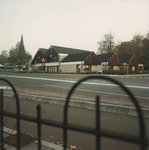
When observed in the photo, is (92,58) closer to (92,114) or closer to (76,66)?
(76,66)

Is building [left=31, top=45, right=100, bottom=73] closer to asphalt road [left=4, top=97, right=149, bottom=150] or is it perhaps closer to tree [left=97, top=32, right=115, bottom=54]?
tree [left=97, top=32, right=115, bottom=54]

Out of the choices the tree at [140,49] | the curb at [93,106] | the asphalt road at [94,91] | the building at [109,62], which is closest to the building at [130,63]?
the building at [109,62]

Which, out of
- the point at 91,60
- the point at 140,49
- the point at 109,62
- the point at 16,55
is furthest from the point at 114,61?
the point at 16,55

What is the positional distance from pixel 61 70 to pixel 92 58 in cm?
1097

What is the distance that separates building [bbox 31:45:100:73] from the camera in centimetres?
4106

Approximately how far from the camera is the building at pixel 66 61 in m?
41.1

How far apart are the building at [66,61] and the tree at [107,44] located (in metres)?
12.8

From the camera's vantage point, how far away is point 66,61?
45.4 meters

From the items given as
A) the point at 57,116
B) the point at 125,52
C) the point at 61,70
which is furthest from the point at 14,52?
the point at 57,116

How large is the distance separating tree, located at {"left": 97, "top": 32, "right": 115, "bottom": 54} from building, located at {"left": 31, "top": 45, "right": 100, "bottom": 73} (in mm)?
12836

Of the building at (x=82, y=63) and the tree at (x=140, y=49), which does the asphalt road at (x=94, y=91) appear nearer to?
the building at (x=82, y=63)

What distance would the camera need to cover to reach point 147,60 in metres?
49.2

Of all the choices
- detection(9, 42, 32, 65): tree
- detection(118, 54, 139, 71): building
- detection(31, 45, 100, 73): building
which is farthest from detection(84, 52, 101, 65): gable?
detection(9, 42, 32, 65): tree

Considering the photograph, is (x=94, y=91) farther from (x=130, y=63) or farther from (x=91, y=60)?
(x=130, y=63)
